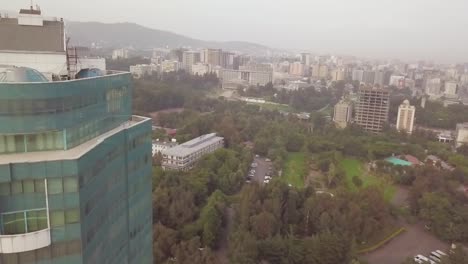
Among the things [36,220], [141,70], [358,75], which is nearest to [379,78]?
[358,75]

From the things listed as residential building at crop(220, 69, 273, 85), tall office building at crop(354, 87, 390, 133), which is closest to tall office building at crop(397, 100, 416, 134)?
tall office building at crop(354, 87, 390, 133)

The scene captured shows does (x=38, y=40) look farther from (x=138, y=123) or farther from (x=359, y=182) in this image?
(x=359, y=182)

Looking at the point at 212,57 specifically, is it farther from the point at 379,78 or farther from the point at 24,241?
the point at 24,241

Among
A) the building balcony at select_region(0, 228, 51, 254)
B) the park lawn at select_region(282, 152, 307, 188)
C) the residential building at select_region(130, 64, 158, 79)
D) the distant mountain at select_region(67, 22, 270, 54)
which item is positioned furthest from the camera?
the distant mountain at select_region(67, 22, 270, 54)

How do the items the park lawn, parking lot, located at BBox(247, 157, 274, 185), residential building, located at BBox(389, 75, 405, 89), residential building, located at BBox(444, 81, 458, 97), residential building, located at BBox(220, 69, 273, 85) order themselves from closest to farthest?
1. the park lawn
2. parking lot, located at BBox(247, 157, 274, 185)
3. residential building, located at BBox(444, 81, 458, 97)
4. residential building, located at BBox(389, 75, 405, 89)
5. residential building, located at BBox(220, 69, 273, 85)

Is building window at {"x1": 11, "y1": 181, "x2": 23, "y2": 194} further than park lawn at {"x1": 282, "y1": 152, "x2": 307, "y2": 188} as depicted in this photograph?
No

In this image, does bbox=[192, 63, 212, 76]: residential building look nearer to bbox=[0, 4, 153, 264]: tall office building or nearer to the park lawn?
the park lawn

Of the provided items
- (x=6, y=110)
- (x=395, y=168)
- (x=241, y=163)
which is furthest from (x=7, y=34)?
(x=395, y=168)
